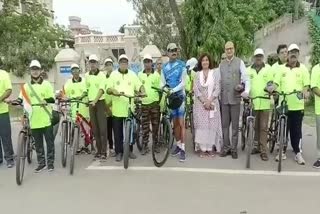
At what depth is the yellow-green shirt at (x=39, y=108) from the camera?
24.7 feet

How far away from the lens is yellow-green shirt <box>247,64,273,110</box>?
8000 millimetres

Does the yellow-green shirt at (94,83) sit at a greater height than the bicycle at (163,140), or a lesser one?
greater

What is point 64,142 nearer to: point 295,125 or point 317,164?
point 295,125

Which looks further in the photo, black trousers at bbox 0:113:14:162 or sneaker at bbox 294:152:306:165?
black trousers at bbox 0:113:14:162

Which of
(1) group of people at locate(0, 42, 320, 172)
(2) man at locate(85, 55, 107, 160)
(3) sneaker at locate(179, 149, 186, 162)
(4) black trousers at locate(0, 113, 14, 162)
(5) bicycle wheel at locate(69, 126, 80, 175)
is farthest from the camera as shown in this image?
(2) man at locate(85, 55, 107, 160)

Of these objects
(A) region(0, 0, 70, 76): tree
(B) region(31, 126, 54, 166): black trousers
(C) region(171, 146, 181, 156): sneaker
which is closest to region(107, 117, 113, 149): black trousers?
(C) region(171, 146, 181, 156): sneaker

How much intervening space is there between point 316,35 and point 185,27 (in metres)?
4.77

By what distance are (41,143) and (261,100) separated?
378 cm

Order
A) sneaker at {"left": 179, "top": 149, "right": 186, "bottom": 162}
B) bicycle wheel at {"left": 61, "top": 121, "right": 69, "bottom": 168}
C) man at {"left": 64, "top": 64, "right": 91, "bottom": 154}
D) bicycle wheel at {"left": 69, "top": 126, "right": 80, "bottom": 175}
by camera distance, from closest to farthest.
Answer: bicycle wheel at {"left": 69, "top": 126, "right": 80, "bottom": 175}, bicycle wheel at {"left": 61, "top": 121, "right": 69, "bottom": 168}, sneaker at {"left": 179, "top": 149, "right": 186, "bottom": 162}, man at {"left": 64, "top": 64, "right": 91, "bottom": 154}

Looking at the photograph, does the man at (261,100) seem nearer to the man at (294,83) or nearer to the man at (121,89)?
the man at (294,83)

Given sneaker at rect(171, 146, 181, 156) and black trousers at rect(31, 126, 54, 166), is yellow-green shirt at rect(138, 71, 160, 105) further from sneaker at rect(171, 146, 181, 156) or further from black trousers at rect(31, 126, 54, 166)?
black trousers at rect(31, 126, 54, 166)

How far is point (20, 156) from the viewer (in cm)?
705

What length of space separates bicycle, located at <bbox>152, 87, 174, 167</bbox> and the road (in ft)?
0.54

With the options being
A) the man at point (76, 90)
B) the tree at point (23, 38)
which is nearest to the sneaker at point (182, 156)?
the man at point (76, 90)
